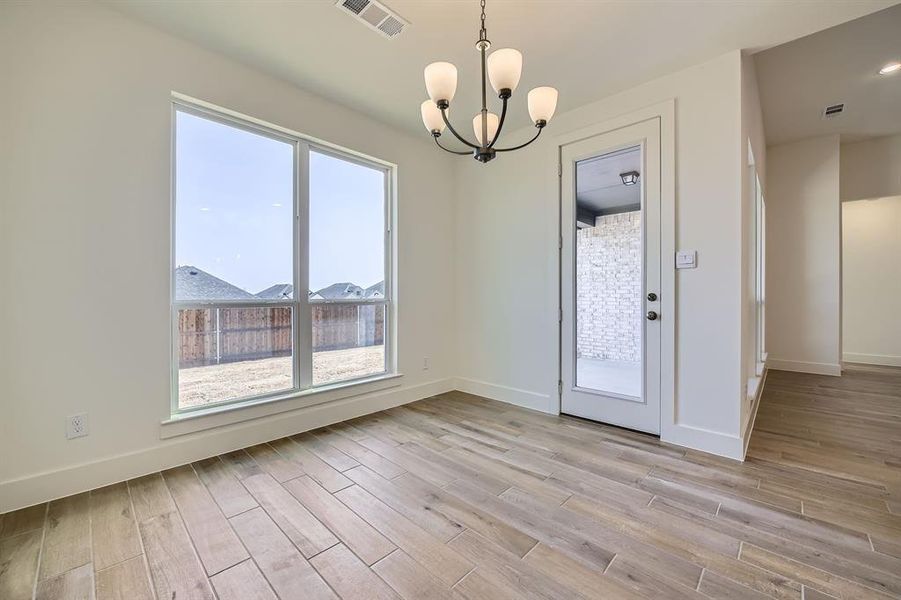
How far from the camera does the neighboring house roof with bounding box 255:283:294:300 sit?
2912mm

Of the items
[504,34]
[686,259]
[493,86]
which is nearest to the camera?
[493,86]

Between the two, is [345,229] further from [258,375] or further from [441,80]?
[441,80]

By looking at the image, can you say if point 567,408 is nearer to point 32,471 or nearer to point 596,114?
point 596,114

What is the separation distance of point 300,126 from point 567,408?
11.2 ft

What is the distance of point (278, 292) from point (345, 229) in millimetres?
872

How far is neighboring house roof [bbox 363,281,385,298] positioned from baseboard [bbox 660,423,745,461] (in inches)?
109

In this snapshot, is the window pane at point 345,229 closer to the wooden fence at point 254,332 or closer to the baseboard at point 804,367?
the wooden fence at point 254,332

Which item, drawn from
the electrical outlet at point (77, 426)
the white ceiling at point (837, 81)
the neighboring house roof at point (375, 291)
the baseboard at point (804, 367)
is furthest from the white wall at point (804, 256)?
the electrical outlet at point (77, 426)

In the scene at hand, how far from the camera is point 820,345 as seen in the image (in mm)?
4961

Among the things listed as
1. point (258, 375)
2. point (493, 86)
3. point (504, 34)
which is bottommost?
point (258, 375)

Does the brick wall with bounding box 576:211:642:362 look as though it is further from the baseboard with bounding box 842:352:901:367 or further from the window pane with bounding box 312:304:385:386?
the baseboard with bounding box 842:352:901:367

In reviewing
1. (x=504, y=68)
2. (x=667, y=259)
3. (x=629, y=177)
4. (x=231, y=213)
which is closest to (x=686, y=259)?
(x=667, y=259)

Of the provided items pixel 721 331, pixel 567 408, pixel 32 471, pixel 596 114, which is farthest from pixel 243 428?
pixel 596 114

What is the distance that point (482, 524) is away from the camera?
1.80 meters
